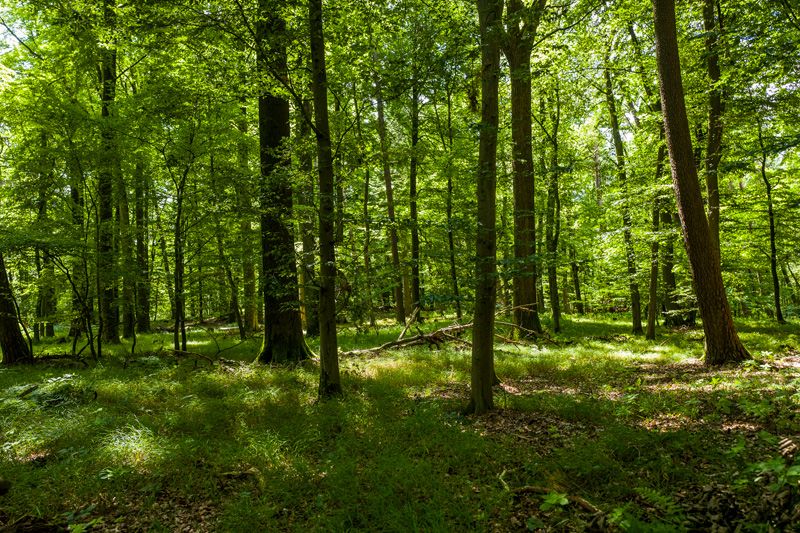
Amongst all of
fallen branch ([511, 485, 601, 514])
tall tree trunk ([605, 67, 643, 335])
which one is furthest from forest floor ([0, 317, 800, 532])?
tall tree trunk ([605, 67, 643, 335])

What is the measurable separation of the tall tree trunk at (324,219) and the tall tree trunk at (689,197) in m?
6.18

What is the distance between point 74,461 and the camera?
466cm

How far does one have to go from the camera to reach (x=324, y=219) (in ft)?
20.9

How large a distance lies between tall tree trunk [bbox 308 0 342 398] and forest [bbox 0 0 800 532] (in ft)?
0.14

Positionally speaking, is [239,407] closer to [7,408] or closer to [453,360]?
[7,408]

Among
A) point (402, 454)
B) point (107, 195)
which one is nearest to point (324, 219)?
point (402, 454)

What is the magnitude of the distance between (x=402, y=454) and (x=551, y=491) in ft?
5.43

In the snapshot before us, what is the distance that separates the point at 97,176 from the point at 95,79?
20.5ft

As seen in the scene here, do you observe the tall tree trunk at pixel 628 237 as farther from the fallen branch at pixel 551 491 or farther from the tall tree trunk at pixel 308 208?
the fallen branch at pixel 551 491

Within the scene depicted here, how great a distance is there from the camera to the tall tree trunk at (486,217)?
18.4 feet

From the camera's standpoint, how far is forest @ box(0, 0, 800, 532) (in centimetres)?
393

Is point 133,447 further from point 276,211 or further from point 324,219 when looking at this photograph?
point 324,219

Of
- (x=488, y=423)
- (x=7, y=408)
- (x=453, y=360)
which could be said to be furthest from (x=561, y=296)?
(x=7, y=408)

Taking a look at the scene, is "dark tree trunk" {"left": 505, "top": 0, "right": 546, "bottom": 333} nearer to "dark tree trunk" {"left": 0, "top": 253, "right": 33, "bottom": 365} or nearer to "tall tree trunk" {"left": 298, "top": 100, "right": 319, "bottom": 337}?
"tall tree trunk" {"left": 298, "top": 100, "right": 319, "bottom": 337}
